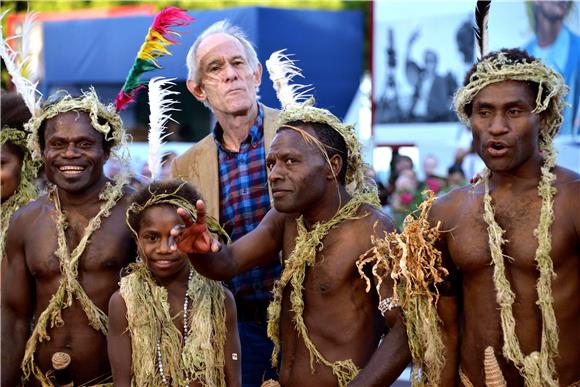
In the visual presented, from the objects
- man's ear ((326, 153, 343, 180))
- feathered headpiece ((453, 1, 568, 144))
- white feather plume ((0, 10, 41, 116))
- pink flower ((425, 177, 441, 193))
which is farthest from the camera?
pink flower ((425, 177, 441, 193))

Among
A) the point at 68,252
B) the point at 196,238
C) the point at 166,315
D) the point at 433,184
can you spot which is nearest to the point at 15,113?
the point at 68,252

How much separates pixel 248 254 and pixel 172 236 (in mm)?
345

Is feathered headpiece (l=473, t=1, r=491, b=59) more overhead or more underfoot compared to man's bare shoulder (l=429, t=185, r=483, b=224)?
more overhead

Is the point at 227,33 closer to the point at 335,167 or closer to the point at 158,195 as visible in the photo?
the point at 158,195

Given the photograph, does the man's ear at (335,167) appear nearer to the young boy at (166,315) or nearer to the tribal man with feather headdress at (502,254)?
the tribal man with feather headdress at (502,254)

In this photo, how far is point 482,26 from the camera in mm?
4332

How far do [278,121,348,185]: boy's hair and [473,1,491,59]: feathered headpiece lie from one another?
709mm

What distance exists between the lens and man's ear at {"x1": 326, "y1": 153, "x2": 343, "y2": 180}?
4395 millimetres

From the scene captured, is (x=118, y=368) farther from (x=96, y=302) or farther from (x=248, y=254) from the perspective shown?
(x=248, y=254)

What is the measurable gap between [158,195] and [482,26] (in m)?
1.64

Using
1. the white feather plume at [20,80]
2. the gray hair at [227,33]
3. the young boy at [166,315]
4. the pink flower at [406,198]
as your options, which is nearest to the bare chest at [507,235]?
the young boy at [166,315]

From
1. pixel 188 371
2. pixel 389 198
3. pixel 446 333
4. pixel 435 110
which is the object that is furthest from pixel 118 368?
pixel 435 110

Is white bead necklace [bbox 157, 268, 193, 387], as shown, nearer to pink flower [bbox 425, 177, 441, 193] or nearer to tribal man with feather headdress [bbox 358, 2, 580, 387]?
tribal man with feather headdress [bbox 358, 2, 580, 387]

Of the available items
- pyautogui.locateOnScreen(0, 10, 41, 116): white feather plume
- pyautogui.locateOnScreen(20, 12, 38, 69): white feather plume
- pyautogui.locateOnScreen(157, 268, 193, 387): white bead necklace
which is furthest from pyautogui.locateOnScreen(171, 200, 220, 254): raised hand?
pyautogui.locateOnScreen(20, 12, 38, 69): white feather plume
